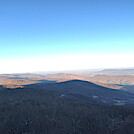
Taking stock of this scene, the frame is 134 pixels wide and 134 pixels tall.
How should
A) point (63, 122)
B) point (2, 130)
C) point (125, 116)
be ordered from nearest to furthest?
point (2, 130), point (63, 122), point (125, 116)

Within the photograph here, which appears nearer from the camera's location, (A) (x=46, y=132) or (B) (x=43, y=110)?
(A) (x=46, y=132)

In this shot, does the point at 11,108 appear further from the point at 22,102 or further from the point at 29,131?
the point at 29,131

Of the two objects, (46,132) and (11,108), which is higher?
(11,108)

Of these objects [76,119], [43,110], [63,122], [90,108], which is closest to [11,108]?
[43,110]

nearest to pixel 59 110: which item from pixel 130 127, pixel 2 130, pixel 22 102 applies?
pixel 22 102

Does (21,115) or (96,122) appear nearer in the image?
(96,122)

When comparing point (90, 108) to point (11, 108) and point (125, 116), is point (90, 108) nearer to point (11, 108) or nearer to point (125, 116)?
point (125, 116)

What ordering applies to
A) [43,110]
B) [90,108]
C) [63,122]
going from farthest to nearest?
[90,108] → [43,110] → [63,122]

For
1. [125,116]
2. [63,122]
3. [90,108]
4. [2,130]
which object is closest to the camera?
[2,130]

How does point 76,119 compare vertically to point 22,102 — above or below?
below
